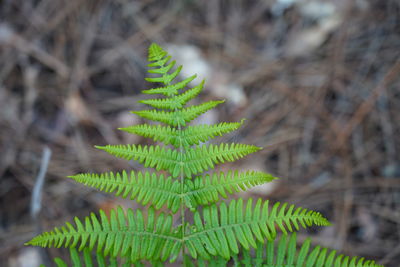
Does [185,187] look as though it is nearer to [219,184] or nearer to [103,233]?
[219,184]

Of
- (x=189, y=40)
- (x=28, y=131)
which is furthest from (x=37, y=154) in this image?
(x=189, y=40)

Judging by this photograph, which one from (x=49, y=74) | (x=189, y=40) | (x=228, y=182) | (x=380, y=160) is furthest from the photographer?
(x=189, y=40)

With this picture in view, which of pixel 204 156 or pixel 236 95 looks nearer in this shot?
pixel 204 156

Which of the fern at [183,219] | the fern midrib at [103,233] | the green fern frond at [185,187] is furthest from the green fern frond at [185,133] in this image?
the fern midrib at [103,233]

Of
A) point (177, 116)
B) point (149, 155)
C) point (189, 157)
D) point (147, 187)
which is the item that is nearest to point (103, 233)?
point (147, 187)

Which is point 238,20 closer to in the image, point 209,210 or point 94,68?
point 94,68

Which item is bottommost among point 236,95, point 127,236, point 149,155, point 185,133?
point 127,236

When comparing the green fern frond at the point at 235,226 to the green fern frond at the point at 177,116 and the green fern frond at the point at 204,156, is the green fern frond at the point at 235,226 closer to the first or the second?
the green fern frond at the point at 204,156
